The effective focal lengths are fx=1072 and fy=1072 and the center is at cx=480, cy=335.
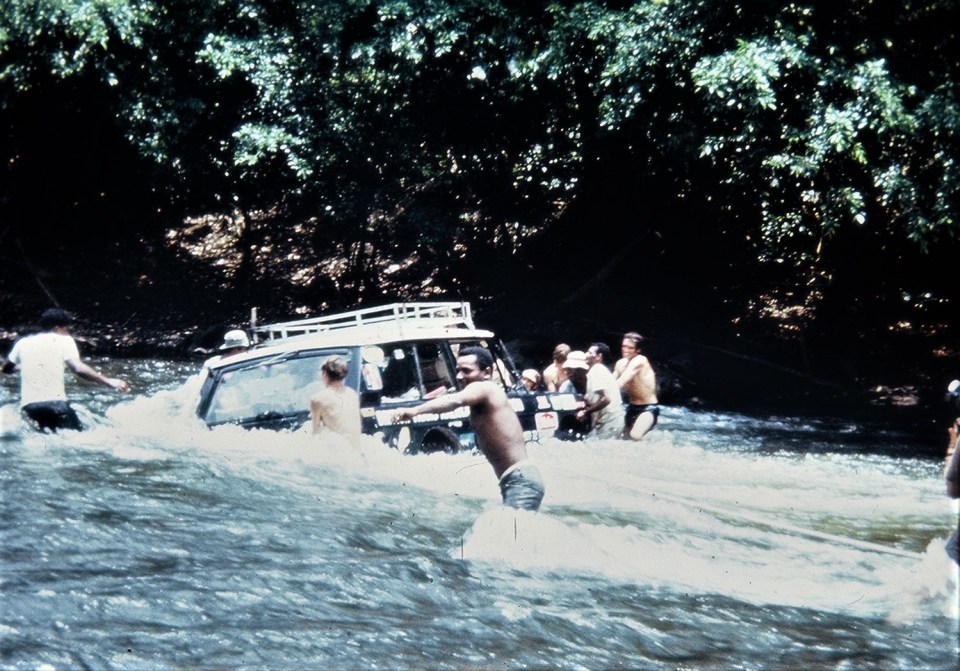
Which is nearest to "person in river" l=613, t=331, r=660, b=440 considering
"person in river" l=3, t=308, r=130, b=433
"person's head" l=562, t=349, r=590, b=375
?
"person's head" l=562, t=349, r=590, b=375

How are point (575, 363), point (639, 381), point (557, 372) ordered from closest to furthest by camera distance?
point (639, 381) < point (575, 363) < point (557, 372)

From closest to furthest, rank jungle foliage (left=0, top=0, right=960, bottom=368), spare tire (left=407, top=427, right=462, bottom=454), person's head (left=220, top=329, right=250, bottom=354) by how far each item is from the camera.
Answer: spare tire (left=407, top=427, right=462, bottom=454), person's head (left=220, top=329, right=250, bottom=354), jungle foliage (left=0, top=0, right=960, bottom=368)

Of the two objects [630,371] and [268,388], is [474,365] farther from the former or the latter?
[630,371]

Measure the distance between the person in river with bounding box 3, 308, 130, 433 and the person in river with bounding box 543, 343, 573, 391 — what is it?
18.7 ft

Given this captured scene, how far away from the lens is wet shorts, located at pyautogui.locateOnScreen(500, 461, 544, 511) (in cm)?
698

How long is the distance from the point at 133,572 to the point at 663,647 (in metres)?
2.71

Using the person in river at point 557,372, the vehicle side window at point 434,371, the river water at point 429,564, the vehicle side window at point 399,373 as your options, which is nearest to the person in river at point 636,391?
the person in river at point 557,372

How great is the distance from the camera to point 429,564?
6203mm

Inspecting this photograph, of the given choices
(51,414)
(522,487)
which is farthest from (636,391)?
(51,414)

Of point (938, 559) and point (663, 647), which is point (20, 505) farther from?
point (938, 559)

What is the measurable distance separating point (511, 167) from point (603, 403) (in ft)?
37.9

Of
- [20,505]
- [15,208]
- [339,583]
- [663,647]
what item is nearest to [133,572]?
[339,583]

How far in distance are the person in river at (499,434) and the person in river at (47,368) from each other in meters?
3.67

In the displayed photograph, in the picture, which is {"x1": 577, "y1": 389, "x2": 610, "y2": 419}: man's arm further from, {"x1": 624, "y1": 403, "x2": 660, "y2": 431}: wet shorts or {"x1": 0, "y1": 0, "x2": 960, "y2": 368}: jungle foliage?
{"x1": 0, "y1": 0, "x2": 960, "y2": 368}: jungle foliage
